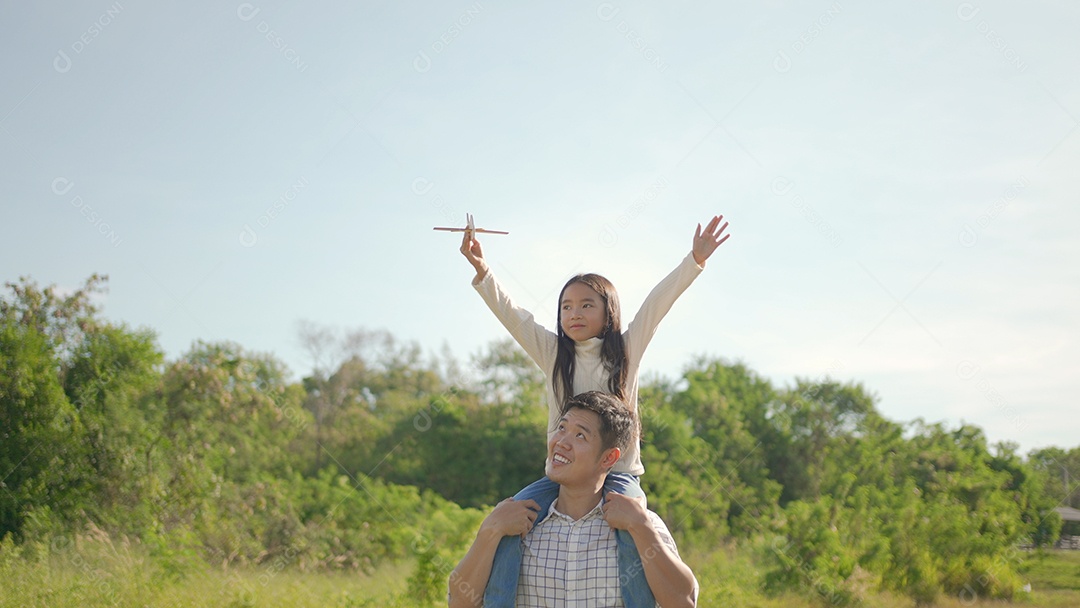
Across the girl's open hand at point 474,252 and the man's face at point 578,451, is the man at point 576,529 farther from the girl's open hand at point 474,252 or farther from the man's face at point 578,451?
the girl's open hand at point 474,252

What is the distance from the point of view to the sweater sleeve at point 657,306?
3.75 m

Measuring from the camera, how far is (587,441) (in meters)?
3.19

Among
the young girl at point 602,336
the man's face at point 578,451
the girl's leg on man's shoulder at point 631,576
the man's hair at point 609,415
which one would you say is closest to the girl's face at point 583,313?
the young girl at point 602,336

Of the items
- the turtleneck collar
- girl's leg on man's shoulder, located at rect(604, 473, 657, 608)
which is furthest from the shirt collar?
the turtleneck collar

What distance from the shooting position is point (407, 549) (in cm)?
1336

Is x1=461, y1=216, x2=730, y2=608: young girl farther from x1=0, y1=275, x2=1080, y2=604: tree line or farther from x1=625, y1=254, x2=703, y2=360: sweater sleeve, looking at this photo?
x1=0, y1=275, x2=1080, y2=604: tree line

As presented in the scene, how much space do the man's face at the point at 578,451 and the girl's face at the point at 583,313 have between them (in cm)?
55

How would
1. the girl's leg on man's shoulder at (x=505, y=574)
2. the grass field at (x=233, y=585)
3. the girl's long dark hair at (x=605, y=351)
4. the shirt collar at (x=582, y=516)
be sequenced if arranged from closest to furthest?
the girl's leg on man's shoulder at (x=505, y=574) < the shirt collar at (x=582, y=516) < the girl's long dark hair at (x=605, y=351) < the grass field at (x=233, y=585)

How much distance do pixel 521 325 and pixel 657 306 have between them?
1.96 ft

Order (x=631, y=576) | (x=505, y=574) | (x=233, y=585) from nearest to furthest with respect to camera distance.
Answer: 1. (x=631, y=576)
2. (x=505, y=574)
3. (x=233, y=585)

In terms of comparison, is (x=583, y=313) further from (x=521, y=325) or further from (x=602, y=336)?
(x=521, y=325)

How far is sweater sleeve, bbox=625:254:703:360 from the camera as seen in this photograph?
375 cm

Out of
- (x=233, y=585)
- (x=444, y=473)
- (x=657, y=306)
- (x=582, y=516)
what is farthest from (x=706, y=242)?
(x=444, y=473)

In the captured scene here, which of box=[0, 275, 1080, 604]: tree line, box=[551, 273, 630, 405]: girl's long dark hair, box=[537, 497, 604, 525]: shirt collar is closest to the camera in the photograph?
box=[537, 497, 604, 525]: shirt collar
